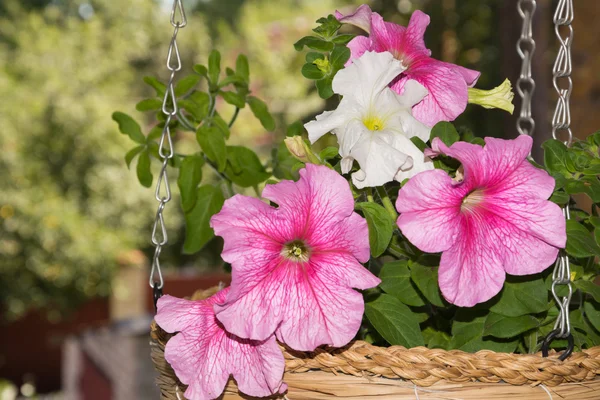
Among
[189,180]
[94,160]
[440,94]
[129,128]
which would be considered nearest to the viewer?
[440,94]

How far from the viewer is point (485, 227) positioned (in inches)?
23.8

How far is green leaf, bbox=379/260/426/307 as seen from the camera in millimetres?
662

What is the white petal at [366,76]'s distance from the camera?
0.64 m

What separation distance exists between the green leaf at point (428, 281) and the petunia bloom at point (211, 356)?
0.48 feet

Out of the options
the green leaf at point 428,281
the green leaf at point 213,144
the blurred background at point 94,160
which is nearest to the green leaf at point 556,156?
the green leaf at point 428,281

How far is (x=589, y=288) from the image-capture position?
0.68m

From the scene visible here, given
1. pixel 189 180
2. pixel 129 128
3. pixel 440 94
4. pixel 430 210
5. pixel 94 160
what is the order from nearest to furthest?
pixel 430 210 → pixel 440 94 → pixel 189 180 → pixel 129 128 → pixel 94 160

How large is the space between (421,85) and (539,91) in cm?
241

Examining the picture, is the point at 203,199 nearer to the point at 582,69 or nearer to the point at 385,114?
the point at 385,114

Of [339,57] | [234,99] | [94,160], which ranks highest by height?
[94,160]

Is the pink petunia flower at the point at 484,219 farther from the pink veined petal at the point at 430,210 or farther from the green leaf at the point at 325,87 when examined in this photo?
the green leaf at the point at 325,87

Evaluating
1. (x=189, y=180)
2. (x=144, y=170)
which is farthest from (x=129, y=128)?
(x=189, y=180)

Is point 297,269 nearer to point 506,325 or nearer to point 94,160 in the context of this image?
point 506,325

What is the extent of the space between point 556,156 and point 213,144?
17.1 inches
